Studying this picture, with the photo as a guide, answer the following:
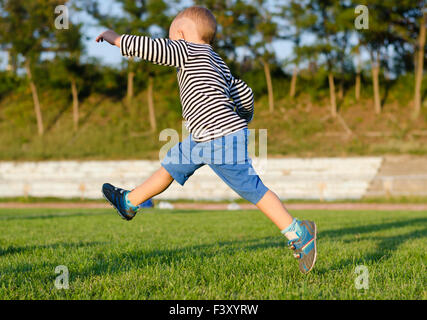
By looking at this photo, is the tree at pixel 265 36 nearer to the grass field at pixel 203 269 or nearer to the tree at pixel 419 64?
the tree at pixel 419 64

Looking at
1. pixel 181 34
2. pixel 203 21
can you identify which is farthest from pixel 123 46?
pixel 203 21

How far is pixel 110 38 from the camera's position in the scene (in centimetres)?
342

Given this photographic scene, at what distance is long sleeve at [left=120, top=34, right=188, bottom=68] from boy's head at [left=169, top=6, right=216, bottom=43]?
283 mm

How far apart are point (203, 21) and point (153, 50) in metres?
0.55

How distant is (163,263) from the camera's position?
379cm

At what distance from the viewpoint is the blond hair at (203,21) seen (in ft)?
11.8

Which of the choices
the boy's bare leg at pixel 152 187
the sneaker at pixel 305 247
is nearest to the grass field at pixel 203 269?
the sneaker at pixel 305 247

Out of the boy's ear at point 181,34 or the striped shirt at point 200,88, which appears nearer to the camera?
the striped shirt at point 200,88

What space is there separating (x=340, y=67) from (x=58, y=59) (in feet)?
62.5

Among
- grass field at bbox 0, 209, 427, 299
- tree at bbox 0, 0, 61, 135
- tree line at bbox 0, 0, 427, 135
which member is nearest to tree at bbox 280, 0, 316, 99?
tree line at bbox 0, 0, 427, 135

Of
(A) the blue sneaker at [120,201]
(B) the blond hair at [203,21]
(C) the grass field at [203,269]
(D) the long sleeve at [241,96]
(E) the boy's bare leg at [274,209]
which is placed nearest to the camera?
(C) the grass field at [203,269]

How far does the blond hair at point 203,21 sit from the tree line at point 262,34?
84.4 ft

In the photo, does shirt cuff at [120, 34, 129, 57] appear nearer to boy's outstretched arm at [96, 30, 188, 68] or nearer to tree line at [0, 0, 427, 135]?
boy's outstretched arm at [96, 30, 188, 68]

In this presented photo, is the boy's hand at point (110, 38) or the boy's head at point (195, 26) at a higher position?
the boy's head at point (195, 26)
